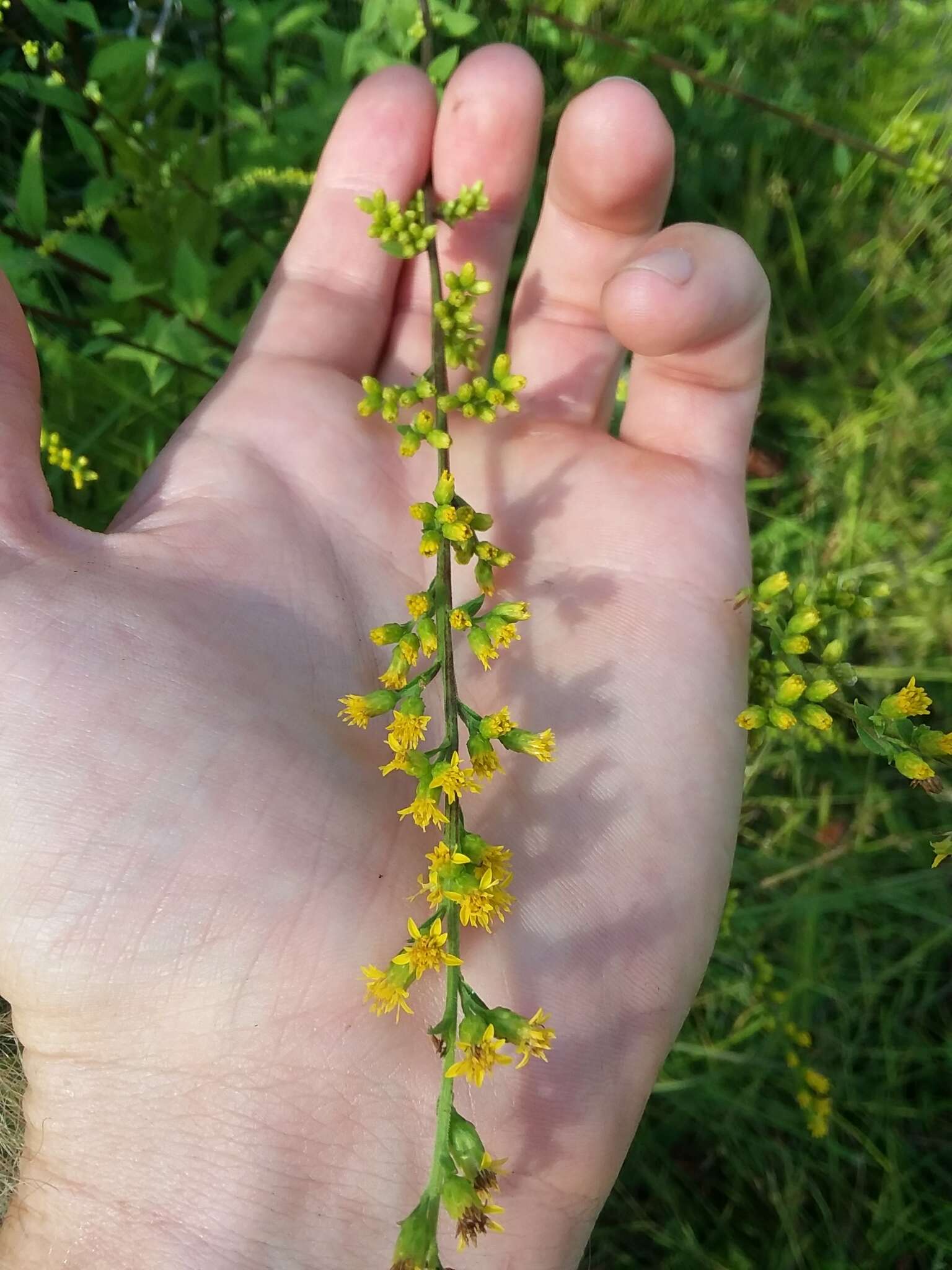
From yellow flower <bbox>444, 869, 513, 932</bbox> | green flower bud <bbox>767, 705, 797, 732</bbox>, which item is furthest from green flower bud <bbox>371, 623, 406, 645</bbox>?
green flower bud <bbox>767, 705, 797, 732</bbox>

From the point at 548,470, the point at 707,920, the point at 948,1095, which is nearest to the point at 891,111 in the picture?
the point at 548,470

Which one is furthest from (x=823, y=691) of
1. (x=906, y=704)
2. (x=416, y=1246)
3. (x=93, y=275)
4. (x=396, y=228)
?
(x=93, y=275)

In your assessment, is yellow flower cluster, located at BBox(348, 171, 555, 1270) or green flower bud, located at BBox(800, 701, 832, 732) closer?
yellow flower cluster, located at BBox(348, 171, 555, 1270)

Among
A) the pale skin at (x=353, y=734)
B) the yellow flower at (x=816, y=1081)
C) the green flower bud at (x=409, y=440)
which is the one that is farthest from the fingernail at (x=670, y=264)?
the yellow flower at (x=816, y=1081)

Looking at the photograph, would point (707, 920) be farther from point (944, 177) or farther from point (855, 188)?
point (855, 188)

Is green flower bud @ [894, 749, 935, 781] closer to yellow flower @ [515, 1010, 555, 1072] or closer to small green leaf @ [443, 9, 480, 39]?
yellow flower @ [515, 1010, 555, 1072]

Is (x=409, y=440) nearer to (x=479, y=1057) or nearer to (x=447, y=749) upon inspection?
(x=447, y=749)
